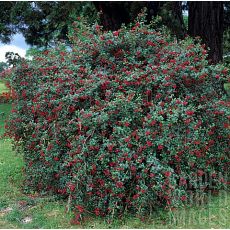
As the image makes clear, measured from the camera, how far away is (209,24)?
27.8 feet

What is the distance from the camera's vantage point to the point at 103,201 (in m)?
4.15

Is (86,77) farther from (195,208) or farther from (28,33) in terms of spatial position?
(28,33)

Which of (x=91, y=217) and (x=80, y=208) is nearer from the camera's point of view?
(x=80, y=208)

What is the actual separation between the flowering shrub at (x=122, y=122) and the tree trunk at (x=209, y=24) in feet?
11.3

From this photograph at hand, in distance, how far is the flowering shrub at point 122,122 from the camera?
13.4 ft

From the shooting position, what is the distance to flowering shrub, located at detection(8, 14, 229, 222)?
4.08 meters

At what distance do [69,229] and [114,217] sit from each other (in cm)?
47

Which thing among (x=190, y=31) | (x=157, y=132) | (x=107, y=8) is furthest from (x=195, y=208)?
(x=107, y=8)

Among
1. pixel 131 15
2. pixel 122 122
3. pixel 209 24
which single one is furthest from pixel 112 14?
pixel 122 122

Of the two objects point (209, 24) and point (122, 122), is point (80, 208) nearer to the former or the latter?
point (122, 122)

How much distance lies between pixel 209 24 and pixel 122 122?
5.07 metres

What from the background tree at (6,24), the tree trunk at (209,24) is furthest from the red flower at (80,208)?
the background tree at (6,24)

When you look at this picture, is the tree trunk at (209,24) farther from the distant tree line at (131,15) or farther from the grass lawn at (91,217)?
the grass lawn at (91,217)

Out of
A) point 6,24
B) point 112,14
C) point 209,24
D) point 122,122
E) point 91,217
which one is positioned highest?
point 6,24
